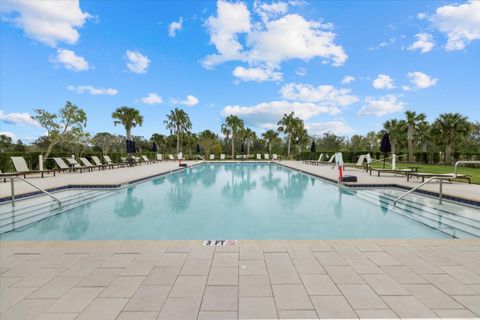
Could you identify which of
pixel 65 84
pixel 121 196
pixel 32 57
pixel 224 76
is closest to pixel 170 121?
pixel 224 76

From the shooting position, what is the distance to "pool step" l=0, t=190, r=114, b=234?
5006 mm

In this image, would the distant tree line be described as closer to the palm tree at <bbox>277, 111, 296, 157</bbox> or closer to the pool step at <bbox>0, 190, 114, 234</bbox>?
the palm tree at <bbox>277, 111, 296, 157</bbox>

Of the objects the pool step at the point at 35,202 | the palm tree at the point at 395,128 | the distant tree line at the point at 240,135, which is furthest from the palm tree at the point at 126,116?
the palm tree at the point at 395,128

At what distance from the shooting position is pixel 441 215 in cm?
544

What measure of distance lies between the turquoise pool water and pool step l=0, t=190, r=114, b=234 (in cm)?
→ 23

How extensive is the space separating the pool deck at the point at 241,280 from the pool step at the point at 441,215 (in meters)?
1.30

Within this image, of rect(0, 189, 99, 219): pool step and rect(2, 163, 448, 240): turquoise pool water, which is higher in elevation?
rect(0, 189, 99, 219): pool step

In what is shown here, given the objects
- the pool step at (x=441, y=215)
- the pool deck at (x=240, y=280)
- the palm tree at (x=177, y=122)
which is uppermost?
the palm tree at (x=177, y=122)

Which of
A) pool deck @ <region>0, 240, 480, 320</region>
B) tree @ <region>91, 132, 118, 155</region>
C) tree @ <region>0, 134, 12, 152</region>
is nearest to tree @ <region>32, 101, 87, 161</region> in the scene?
tree @ <region>0, 134, 12, 152</region>

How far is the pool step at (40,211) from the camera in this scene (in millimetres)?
5006

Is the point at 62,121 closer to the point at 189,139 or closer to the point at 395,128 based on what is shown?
the point at 189,139

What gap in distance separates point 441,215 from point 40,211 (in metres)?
8.67

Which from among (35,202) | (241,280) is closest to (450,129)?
(241,280)

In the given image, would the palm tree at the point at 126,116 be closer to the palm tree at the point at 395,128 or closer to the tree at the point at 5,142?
the tree at the point at 5,142
